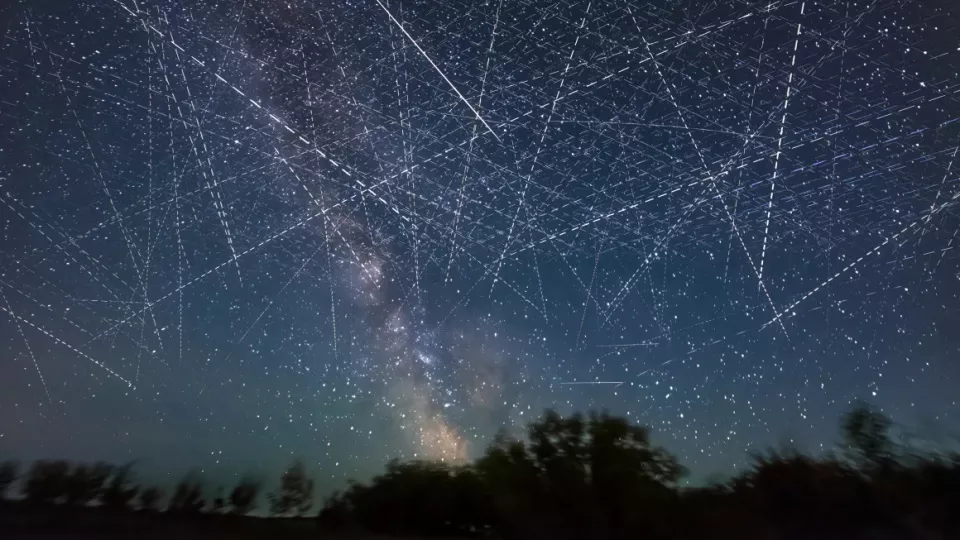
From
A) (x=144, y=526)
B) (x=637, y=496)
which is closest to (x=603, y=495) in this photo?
(x=637, y=496)

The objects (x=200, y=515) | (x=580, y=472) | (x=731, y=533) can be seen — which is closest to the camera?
(x=731, y=533)

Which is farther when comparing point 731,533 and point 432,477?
point 432,477

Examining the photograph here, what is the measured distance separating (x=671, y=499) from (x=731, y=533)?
131 cm

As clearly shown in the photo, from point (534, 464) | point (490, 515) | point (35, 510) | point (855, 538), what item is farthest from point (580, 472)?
Answer: point (35, 510)

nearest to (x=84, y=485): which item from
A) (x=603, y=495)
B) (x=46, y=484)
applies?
(x=46, y=484)

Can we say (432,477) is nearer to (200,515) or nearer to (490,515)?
Result: (490,515)

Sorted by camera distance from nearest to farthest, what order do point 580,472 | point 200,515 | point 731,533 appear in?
point 731,533
point 580,472
point 200,515

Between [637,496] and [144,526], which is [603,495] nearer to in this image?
[637,496]

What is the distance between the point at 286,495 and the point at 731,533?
31.8ft

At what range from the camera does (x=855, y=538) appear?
1512 cm

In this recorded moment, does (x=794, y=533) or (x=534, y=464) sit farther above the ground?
(x=534, y=464)

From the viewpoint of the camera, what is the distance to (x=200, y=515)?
17.2 metres

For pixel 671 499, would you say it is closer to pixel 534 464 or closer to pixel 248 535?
pixel 534 464

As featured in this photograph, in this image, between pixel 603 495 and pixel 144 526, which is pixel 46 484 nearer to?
pixel 144 526
